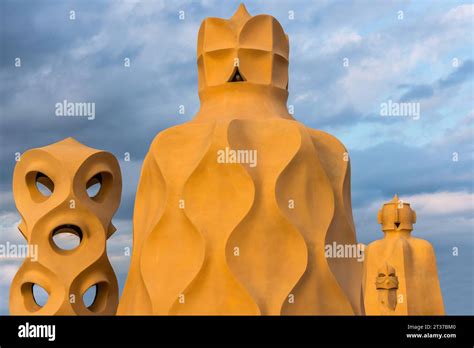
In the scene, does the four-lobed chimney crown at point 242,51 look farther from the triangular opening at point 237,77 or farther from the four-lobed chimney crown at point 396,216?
the four-lobed chimney crown at point 396,216

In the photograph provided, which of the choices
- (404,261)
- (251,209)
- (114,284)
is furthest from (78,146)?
(404,261)

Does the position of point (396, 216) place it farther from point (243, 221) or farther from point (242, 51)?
point (243, 221)

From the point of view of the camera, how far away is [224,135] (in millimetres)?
11891

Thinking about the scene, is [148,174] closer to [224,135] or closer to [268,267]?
[224,135]

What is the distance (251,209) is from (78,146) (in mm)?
5059

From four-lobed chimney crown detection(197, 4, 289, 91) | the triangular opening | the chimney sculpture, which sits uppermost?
four-lobed chimney crown detection(197, 4, 289, 91)

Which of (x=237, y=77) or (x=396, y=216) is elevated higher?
(x=396, y=216)

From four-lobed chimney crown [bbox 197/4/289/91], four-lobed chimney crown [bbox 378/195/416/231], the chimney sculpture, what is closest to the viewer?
the chimney sculpture

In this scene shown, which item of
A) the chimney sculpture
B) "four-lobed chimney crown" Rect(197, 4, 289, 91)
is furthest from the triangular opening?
the chimney sculpture

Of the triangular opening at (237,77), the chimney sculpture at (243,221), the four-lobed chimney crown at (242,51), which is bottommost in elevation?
the chimney sculpture at (243,221)

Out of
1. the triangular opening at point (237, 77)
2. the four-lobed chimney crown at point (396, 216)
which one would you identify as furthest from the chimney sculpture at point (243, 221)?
the four-lobed chimney crown at point (396, 216)

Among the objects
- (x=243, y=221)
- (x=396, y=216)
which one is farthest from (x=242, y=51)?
(x=396, y=216)

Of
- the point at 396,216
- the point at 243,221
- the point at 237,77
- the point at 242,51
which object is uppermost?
the point at 242,51

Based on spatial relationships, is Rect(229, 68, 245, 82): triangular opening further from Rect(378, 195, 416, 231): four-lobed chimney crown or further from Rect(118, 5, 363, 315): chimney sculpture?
Rect(378, 195, 416, 231): four-lobed chimney crown
